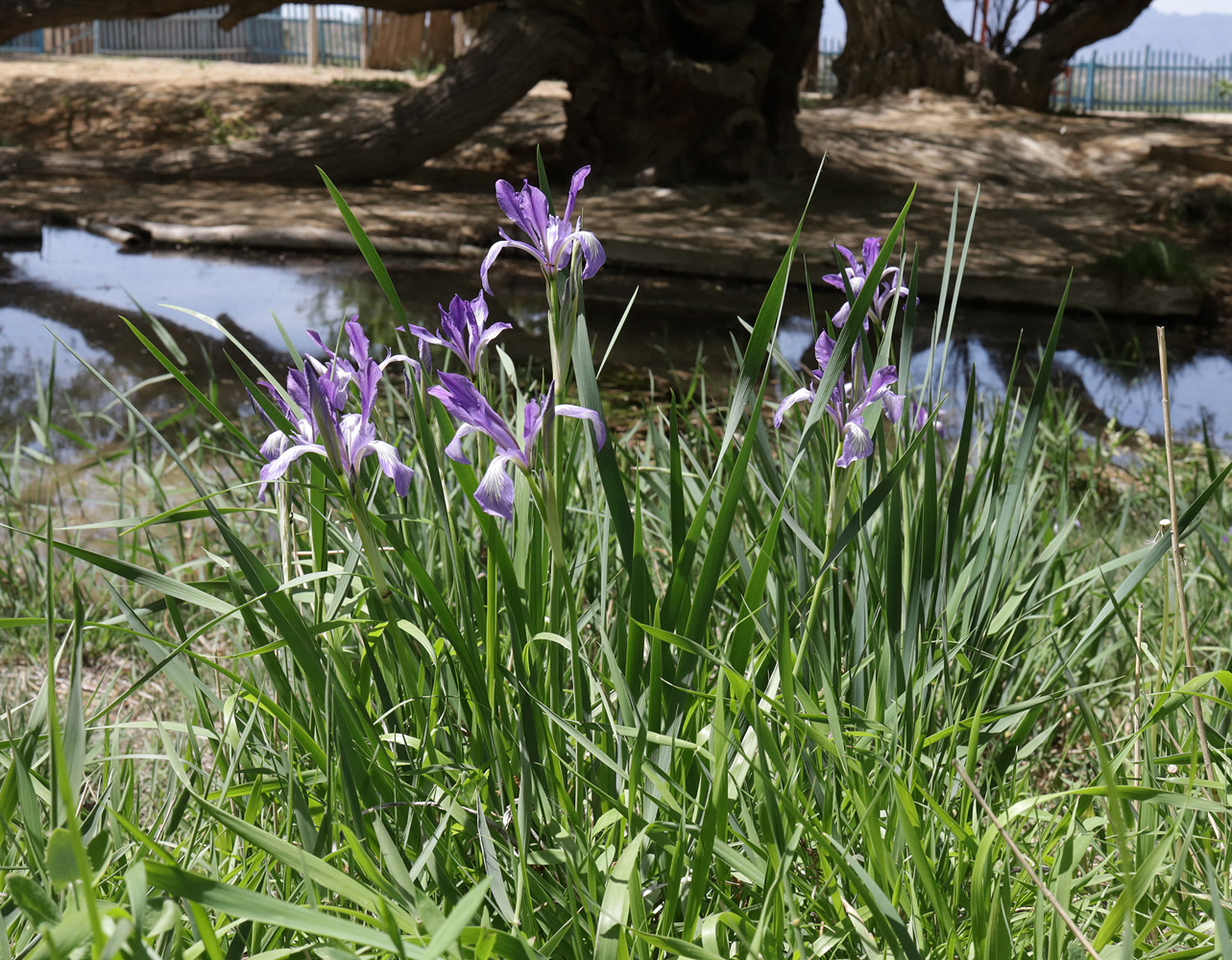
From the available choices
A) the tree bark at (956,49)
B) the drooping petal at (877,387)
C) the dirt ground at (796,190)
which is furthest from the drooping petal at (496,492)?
the tree bark at (956,49)

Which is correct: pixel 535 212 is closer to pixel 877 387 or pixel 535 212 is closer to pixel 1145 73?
pixel 877 387

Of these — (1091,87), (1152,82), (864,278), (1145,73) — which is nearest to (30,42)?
(1091,87)

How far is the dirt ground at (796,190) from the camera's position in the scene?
7781 millimetres

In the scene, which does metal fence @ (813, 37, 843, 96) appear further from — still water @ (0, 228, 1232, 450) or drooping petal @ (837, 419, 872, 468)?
drooping petal @ (837, 419, 872, 468)

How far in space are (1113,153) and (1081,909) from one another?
43.7 ft

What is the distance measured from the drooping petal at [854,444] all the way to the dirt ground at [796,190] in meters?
4.64

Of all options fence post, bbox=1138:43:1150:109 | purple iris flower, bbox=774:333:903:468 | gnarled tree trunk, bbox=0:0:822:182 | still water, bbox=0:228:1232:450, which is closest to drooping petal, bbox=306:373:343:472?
purple iris flower, bbox=774:333:903:468

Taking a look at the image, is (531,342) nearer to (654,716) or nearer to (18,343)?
(18,343)

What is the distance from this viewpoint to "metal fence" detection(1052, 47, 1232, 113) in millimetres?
26484

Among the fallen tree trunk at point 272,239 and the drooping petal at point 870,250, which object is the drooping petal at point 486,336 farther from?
the fallen tree trunk at point 272,239

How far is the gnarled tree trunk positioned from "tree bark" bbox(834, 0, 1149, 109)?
651cm

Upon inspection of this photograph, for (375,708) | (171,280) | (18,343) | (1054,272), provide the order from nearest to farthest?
(375,708) → (18,343) → (171,280) → (1054,272)

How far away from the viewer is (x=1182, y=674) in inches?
67.8

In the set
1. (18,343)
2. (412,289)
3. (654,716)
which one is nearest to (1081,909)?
(654,716)
